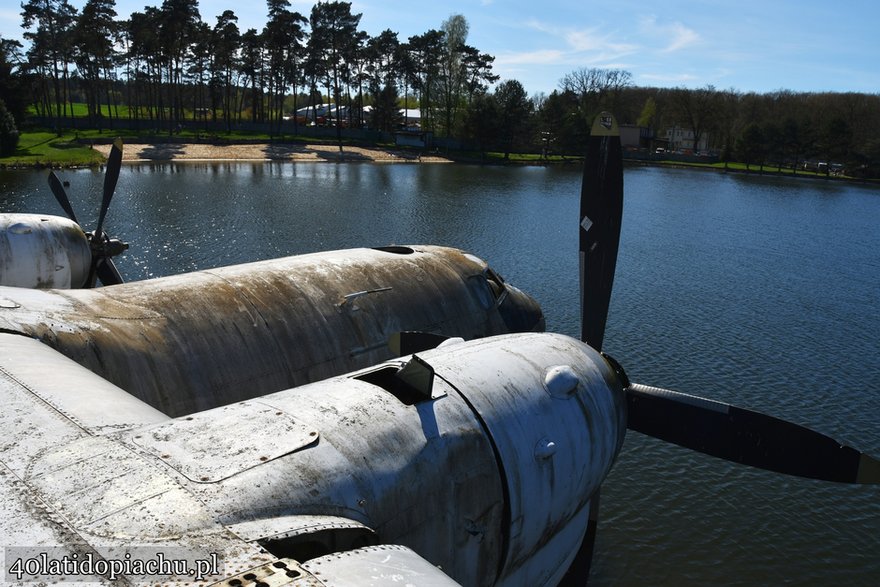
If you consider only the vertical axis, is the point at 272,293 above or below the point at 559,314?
above

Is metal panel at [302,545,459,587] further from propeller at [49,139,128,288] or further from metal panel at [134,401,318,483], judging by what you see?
propeller at [49,139,128,288]

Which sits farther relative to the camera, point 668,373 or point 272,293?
point 668,373

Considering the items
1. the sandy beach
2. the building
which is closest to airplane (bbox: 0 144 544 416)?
the sandy beach

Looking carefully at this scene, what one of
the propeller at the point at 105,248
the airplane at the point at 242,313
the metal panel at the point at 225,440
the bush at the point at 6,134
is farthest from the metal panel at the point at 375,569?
the bush at the point at 6,134

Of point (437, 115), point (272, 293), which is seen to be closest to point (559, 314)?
point (272, 293)

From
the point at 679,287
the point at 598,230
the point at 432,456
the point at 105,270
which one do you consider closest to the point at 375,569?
the point at 432,456

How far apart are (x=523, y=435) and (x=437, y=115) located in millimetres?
129759

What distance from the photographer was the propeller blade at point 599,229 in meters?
10.8

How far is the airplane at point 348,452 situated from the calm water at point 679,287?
615cm

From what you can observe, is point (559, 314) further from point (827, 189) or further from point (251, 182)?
point (827, 189)

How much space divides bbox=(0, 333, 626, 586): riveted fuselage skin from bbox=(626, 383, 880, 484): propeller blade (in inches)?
31.7

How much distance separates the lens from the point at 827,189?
9931 centimetres

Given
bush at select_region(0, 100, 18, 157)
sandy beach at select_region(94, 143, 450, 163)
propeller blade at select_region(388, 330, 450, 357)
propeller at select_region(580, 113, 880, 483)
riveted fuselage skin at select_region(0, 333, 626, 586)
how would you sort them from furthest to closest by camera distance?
sandy beach at select_region(94, 143, 450, 163)
bush at select_region(0, 100, 18, 157)
propeller blade at select_region(388, 330, 450, 357)
propeller at select_region(580, 113, 880, 483)
riveted fuselage skin at select_region(0, 333, 626, 586)

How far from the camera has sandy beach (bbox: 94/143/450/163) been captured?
299ft
